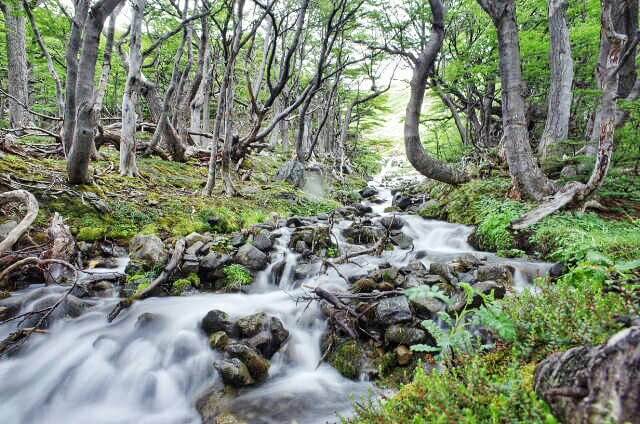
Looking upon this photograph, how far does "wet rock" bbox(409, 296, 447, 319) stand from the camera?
13.4ft

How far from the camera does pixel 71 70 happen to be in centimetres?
772

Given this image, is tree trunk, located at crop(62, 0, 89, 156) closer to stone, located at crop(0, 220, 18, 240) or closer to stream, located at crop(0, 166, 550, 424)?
stone, located at crop(0, 220, 18, 240)

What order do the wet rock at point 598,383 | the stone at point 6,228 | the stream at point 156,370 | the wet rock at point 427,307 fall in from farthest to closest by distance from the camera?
1. the stone at point 6,228
2. the wet rock at point 427,307
3. the stream at point 156,370
4. the wet rock at point 598,383

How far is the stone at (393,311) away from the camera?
3968 mm

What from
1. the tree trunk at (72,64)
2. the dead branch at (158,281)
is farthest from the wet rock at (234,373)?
the tree trunk at (72,64)

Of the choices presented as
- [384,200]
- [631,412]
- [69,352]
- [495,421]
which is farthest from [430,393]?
[384,200]

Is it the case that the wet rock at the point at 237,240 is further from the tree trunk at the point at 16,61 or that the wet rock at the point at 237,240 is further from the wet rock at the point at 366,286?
the tree trunk at the point at 16,61

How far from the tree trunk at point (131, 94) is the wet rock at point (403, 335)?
827cm

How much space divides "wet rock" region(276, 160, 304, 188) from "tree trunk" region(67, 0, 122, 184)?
8327 mm

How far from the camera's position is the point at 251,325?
4293 mm

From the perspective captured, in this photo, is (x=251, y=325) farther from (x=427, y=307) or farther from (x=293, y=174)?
(x=293, y=174)

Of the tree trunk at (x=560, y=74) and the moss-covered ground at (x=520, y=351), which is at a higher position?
the tree trunk at (x=560, y=74)

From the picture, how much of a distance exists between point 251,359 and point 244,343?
0.32m

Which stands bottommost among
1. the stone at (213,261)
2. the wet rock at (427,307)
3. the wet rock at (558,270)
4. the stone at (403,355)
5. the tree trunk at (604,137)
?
the stone at (403,355)
